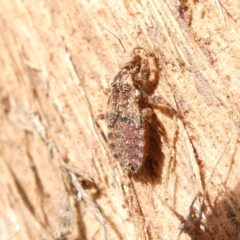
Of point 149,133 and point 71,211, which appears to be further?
point 71,211

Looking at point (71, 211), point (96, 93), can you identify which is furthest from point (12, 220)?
point (96, 93)

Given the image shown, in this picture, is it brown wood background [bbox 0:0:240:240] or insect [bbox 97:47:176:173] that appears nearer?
brown wood background [bbox 0:0:240:240]

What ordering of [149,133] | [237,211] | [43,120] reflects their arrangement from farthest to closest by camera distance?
[43,120] < [149,133] < [237,211]

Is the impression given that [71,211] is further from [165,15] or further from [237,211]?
[165,15]

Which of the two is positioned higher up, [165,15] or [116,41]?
[165,15]

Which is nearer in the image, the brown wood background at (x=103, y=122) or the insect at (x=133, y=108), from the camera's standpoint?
the brown wood background at (x=103, y=122)
